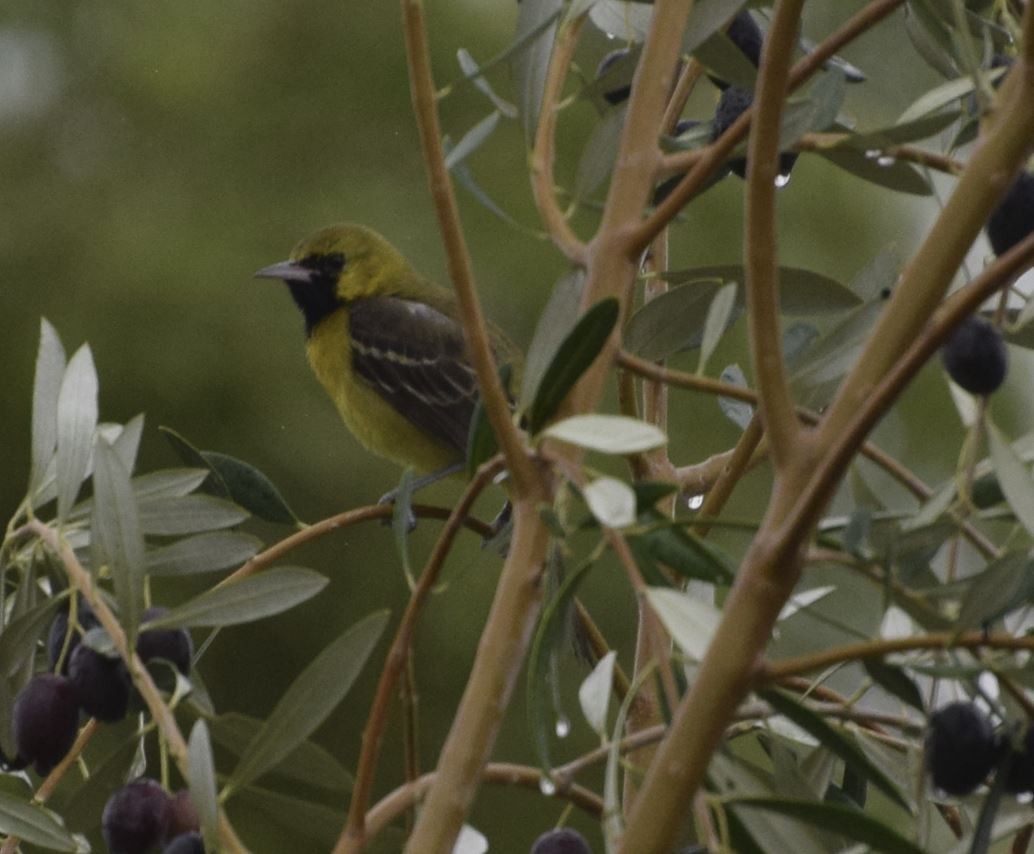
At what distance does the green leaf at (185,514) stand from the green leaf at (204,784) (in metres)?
0.19

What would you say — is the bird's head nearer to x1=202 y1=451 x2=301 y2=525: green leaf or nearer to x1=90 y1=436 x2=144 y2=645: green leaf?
x1=202 y1=451 x2=301 y2=525: green leaf

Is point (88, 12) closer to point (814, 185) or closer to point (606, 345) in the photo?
point (814, 185)

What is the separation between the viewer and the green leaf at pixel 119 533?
747 millimetres

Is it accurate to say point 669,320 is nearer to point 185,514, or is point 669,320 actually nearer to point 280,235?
point 185,514

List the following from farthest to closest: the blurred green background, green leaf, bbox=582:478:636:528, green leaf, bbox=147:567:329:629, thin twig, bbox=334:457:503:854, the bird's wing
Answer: the blurred green background < the bird's wing < green leaf, bbox=147:567:329:629 < thin twig, bbox=334:457:503:854 < green leaf, bbox=582:478:636:528

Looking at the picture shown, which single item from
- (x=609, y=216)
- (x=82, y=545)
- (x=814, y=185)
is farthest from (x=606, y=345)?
(x=814, y=185)

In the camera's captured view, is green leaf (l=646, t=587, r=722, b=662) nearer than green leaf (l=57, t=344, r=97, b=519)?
Yes

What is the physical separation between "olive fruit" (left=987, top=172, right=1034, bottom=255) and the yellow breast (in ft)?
4.32

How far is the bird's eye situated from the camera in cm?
238

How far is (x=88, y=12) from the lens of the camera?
4.27 m

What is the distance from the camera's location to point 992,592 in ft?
2.03

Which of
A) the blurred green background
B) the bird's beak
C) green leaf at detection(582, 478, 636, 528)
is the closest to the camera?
green leaf at detection(582, 478, 636, 528)

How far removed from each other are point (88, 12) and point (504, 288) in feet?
4.95

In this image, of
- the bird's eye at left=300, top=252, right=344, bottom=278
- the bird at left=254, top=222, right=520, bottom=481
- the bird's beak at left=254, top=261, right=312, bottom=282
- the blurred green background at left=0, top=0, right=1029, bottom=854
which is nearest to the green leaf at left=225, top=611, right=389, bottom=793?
the bird at left=254, top=222, right=520, bottom=481
